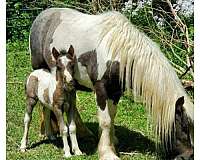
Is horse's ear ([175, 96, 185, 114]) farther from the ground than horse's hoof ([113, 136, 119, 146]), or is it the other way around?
horse's ear ([175, 96, 185, 114])

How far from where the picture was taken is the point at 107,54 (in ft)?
15.4

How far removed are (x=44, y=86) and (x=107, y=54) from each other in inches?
28.7

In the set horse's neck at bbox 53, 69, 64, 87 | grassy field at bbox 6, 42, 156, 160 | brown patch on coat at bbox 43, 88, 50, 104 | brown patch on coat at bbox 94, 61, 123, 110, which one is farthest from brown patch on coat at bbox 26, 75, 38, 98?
brown patch on coat at bbox 94, 61, 123, 110

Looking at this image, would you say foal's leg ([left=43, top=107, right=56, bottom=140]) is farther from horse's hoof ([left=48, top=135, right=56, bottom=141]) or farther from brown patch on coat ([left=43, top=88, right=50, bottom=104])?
brown patch on coat ([left=43, top=88, right=50, bottom=104])

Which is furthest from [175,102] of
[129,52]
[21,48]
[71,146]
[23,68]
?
[21,48]

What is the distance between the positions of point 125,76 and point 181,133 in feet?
2.38

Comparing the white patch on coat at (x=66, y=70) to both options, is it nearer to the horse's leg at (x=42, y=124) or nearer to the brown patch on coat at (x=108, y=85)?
the brown patch on coat at (x=108, y=85)

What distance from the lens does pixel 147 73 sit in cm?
459

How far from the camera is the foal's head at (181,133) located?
14.1 ft

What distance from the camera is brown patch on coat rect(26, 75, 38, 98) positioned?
16.7 ft

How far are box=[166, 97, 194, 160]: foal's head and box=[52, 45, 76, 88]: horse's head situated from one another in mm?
972

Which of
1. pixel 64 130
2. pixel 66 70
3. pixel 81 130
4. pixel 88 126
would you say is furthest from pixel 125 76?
pixel 88 126

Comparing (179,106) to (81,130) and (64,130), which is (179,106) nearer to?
(64,130)

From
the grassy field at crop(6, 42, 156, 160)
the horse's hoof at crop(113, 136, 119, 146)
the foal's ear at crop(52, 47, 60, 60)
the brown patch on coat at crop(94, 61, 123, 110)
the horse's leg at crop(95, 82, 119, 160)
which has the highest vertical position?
the foal's ear at crop(52, 47, 60, 60)
